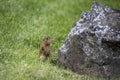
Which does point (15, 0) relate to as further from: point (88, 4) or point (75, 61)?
point (75, 61)

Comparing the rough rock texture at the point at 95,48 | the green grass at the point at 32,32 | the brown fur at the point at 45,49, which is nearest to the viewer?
the green grass at the point at 32,32

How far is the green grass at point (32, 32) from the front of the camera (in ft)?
31.9

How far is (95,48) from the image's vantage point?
1075cm

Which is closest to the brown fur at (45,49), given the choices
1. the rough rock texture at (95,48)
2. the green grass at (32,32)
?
the green grass at (32,32)

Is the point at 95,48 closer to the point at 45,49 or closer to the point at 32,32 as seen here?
the point at 45,49

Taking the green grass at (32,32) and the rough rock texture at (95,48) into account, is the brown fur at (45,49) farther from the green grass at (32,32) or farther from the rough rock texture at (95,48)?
the rough rock texture at (95,48)

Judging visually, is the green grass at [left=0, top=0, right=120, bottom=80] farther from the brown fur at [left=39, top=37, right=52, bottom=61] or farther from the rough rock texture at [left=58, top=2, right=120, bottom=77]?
the rough rock texture at [left=58, top=2, right=120, bottom=77]

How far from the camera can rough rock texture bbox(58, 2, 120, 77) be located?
34.9 ft

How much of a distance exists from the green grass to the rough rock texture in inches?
14.4

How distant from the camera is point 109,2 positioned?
15.6m

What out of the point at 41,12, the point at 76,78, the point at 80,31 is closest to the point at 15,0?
the point at 41,12

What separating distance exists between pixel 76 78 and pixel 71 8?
18.8 ft

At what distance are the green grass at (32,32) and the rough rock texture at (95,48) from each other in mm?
365

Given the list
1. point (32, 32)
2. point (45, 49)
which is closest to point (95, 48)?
point (45, 49)
